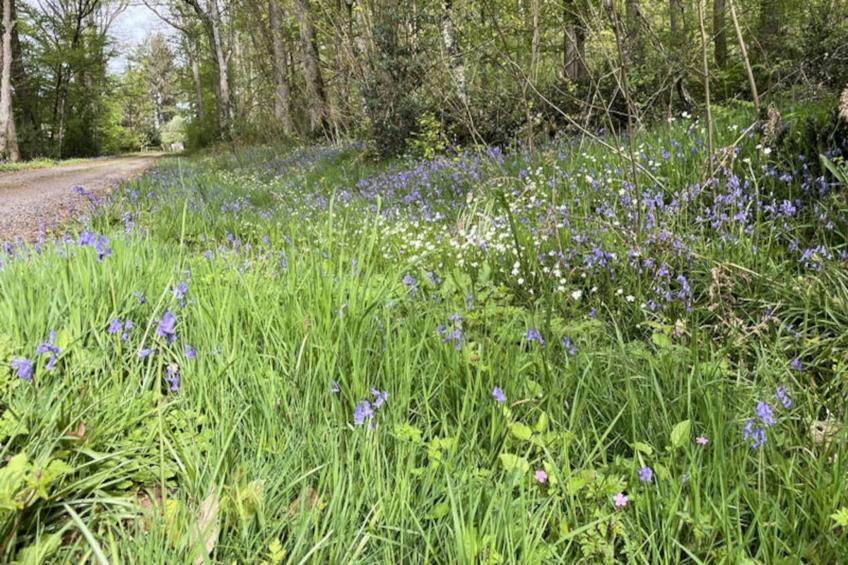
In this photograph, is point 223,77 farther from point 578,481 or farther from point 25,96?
point 578,481

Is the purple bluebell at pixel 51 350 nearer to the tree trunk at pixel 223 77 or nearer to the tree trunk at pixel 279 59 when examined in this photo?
the tree trunk at pixel 279 59

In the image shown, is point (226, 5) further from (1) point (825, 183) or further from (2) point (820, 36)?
(1) point (825, 183)

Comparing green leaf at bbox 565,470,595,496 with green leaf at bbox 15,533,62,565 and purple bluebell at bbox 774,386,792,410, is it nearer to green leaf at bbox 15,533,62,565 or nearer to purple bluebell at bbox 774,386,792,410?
purple bluebell at bbox 774,386,792,410

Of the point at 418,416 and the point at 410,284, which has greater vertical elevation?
the point at 410,284

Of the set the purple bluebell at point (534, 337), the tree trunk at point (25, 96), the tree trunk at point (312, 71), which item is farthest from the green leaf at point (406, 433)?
the tree trunk at point (25, 96)

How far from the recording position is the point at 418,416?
1.80m

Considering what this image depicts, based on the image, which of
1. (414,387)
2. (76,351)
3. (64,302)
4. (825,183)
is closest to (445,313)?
(414,387)

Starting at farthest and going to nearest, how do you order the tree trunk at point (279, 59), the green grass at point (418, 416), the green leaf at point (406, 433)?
the tree trunk at point (279, 59)
the green leaf at point (406, 433)
the green grass at point (418, 416)

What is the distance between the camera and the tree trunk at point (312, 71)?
51.3ft

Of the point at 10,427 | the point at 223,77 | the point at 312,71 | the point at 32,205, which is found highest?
the point at 223,77

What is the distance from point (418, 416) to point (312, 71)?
16487 millimetres

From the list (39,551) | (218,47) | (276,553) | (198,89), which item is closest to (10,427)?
(39,551)

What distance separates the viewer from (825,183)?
3.01 meters

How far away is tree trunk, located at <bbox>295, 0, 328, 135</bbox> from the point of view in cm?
1564
